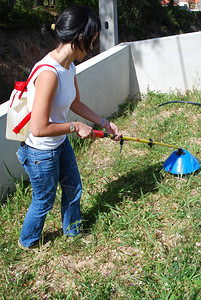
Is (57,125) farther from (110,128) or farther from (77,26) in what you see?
(110,128)

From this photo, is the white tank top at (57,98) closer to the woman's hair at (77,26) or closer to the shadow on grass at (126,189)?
the woman's hair at (77,26)

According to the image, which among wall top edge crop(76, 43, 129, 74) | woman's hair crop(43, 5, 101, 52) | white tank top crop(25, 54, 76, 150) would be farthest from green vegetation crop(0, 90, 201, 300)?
woman's hair crop(43, 5, 101, 52)

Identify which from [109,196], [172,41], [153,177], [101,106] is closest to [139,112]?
[101,106]

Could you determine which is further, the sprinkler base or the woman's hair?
the sprinkler base

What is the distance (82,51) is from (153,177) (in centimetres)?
168

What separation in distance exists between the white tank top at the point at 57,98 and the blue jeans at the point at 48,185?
47 mm

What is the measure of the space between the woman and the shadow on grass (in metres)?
0.28

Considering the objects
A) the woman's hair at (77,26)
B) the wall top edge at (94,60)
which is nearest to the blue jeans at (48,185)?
the woman's hair at (77,26)

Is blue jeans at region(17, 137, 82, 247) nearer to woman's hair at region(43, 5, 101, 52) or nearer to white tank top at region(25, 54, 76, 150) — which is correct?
white tank top at region(25, 54, 76, 150)

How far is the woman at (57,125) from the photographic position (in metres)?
1.76

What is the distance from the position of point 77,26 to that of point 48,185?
98 cm

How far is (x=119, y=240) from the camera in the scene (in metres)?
2.54

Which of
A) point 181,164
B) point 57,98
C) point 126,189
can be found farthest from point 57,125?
point 181,164

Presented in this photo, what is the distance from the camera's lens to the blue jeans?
2051mm
